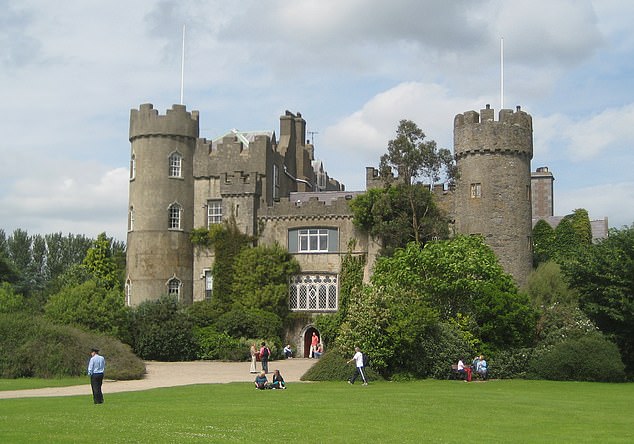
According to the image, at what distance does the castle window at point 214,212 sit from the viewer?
174 feet

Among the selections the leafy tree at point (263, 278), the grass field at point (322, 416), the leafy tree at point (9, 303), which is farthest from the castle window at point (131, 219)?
the grass field at point (322, 416)

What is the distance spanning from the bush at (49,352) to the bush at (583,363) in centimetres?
1673

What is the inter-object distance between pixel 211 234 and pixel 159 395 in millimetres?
26708

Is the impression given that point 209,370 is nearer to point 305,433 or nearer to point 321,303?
point 321,303

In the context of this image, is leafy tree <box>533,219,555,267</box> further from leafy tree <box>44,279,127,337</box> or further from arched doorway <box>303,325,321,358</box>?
leafy tree <box>44,279,127,337</box>

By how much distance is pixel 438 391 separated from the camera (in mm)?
27938

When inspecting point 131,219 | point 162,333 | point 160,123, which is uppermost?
point 160,123

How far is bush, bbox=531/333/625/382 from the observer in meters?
34.7

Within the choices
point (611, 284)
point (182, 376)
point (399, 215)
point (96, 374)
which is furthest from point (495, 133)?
point (96, 374)

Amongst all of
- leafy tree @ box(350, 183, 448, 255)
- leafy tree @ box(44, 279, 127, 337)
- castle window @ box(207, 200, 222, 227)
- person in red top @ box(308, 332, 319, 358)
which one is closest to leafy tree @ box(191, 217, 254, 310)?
castle window @ box(207, 200, 222, 227)

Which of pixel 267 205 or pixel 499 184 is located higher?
pixel 499 184

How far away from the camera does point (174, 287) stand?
51844 millimetres

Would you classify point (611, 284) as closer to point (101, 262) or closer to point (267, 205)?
point (267, 205)

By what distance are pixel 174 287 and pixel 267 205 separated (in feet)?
24.6
